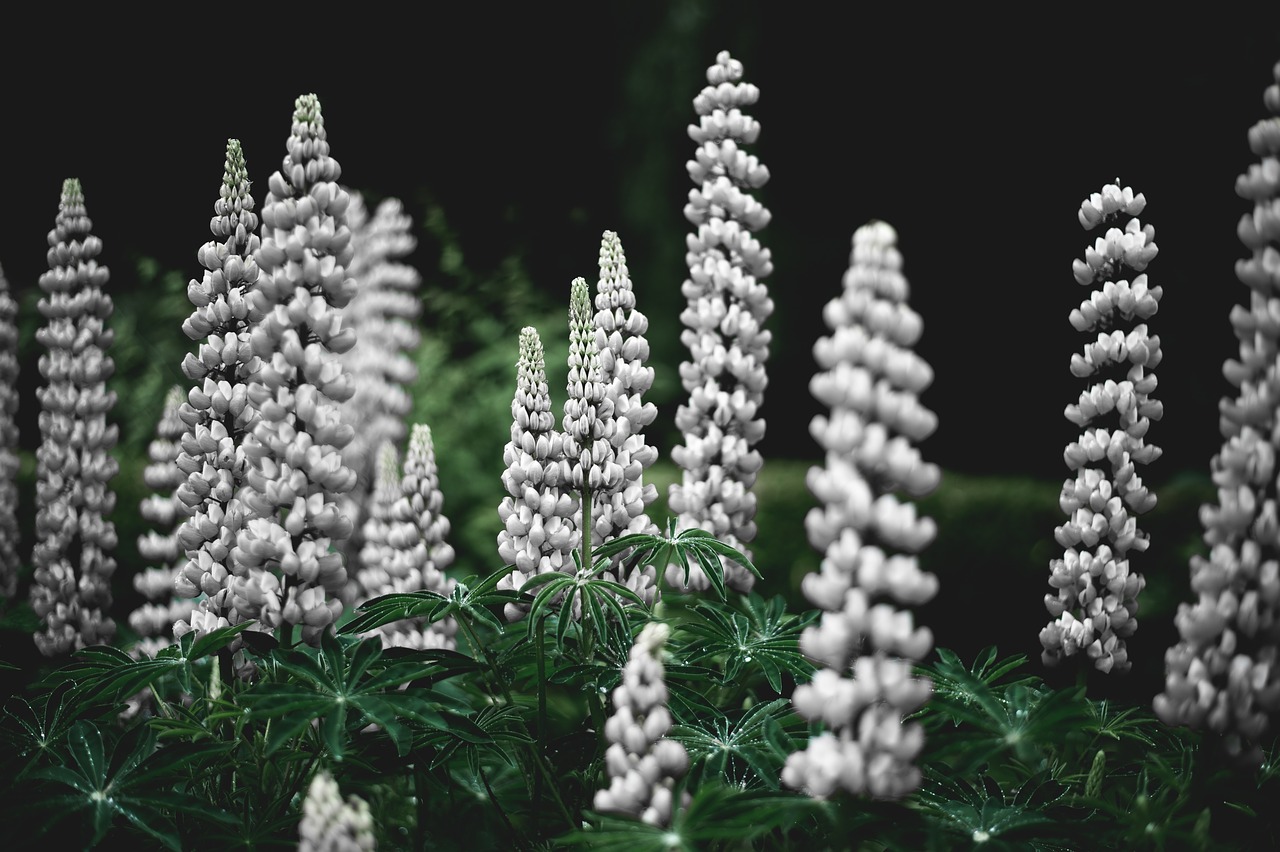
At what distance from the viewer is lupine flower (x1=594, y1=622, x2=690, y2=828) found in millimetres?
1373

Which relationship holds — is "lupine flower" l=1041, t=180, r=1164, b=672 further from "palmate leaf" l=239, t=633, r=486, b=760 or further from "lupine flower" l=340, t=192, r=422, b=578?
"lupine flower" l=340, t=192, r=422, b=578

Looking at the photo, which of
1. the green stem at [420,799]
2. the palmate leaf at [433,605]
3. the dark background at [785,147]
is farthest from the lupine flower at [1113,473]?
the dark background at [785,147]

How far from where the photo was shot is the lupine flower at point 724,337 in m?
2.42

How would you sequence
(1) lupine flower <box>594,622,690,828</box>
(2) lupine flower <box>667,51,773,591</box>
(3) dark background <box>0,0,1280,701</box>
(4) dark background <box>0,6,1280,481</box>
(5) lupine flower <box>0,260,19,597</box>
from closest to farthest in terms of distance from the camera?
(1) lupine flower <box>594,622,690,828</box> < (2) lupine flower <box>667,51,773,591</box> < (5) lupine flower <box>0,260,19,597</box> < (3) dark background <box>0,0,1280,701</box> < (4) dark background <box>0,6,1280,481</box>

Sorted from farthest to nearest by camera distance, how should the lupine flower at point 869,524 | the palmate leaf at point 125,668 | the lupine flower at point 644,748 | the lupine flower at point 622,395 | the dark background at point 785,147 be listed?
1. the dark background at point 785,147
2. the lupine flower at point 622,395
3. the palmate leaf at point 125,668
4. the lupine flower at point 644,748
5. the lupine flower at point 869,524

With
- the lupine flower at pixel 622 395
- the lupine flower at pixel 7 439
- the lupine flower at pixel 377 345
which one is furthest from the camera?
the lupine flower at pixel 377 345

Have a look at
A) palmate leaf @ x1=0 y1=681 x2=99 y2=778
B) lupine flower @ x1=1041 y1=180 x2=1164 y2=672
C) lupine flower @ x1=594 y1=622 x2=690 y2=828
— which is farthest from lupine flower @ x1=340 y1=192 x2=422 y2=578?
lupine flower @ x1=1041 y1=180 x2=1164 y2=672

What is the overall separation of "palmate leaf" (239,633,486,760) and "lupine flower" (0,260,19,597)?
1527 mm

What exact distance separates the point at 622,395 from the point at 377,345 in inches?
119

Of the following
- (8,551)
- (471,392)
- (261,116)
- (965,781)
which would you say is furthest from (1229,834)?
(261,116)

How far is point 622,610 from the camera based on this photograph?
1840mm

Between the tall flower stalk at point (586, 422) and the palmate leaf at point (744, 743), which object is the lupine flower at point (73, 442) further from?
the palmate leaf at point (744, 743)

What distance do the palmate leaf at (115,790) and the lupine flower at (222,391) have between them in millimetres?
292

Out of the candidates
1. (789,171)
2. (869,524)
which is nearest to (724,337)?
(869,524)
